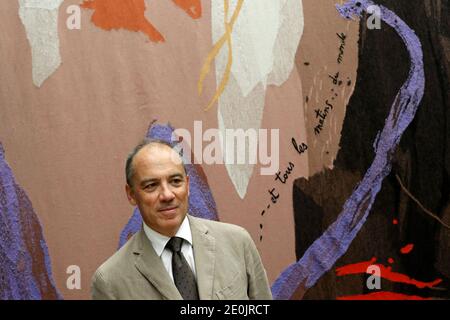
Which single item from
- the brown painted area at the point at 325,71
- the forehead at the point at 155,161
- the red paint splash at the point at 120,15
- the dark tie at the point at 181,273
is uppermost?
the red paint splash at the point at 120,15

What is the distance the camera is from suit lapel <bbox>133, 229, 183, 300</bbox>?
1.39 m

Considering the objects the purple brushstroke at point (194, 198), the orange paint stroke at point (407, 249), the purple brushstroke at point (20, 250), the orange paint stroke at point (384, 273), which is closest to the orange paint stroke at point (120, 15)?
the purple brushstroke at point (194, 198)

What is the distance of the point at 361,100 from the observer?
7.05 ft

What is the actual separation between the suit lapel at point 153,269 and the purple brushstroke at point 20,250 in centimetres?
81

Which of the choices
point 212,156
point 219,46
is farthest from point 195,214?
point 219,46

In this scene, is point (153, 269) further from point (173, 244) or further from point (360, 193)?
point (360, 193)

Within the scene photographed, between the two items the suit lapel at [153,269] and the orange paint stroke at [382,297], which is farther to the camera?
the orange paint stroke at [382,297]

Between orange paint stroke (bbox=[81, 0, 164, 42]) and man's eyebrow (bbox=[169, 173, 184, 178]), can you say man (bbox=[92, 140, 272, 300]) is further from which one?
orange paint stroke (bbox=[81, 0, 164, 42])

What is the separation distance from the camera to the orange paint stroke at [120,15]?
2096 millimetres

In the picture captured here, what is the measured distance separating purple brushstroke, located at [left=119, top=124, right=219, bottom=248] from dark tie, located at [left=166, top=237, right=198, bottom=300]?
66cm

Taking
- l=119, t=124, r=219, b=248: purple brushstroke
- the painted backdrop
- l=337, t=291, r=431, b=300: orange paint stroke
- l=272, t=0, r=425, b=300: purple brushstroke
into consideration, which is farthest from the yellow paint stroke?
l=337, t=291, r=431, b=300: orange paint stroke

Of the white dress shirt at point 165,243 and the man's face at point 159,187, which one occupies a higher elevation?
the man's face at point 159,187

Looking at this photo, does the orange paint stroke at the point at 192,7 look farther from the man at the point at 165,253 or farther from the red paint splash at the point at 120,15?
the man at the point at 165,253
